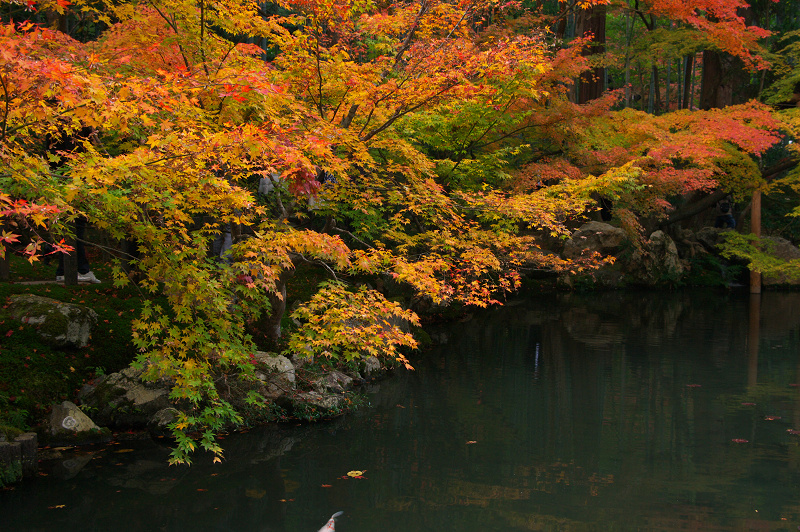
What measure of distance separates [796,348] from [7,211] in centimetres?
1313

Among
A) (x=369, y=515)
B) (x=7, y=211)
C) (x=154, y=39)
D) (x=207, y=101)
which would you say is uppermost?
(x=154, y=39)

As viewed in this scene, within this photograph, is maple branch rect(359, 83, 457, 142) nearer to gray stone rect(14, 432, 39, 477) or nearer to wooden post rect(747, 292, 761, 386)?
gray stone rect(14, 432, 39, 477)

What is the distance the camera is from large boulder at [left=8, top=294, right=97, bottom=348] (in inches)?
288

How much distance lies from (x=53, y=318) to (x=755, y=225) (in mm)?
18643

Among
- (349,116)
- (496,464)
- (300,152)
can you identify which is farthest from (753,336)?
(300,152)

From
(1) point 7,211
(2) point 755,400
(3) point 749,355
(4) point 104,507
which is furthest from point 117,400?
(3) point 749,355

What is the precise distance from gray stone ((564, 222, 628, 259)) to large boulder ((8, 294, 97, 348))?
12.8 metres

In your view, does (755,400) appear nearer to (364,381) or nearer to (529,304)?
(364,381)

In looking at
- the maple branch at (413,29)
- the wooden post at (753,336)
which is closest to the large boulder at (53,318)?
the maple branch at (413,29)

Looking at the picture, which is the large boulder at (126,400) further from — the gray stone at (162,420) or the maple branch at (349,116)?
the maple branch at (349,116)

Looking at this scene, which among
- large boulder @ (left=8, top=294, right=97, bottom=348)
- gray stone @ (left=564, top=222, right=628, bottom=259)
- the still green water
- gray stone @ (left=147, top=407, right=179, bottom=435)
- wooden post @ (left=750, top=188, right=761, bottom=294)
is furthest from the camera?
wooden post @ (left=750, top=188, right=761, bottom=294)

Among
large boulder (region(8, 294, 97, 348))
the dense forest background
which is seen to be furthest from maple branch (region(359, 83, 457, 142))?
large boulder (region(8, 294, 97, 348))

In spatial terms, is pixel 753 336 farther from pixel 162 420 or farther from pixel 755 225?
pixel 162 420

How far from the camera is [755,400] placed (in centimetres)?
859
